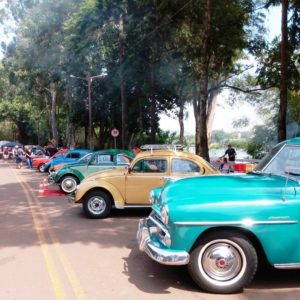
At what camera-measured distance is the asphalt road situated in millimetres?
5180

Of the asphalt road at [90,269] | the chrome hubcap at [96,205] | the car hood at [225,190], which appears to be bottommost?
the asphalt road at [90,269]

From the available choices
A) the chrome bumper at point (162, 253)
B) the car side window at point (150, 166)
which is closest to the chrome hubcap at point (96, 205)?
the car side window at point (150, 166)

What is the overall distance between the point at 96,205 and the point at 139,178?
4.07ft

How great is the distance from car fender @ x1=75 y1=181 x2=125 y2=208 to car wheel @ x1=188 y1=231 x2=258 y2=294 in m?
5.05

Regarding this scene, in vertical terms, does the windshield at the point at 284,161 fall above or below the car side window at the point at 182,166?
above

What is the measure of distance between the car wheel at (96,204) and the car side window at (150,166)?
98 cm

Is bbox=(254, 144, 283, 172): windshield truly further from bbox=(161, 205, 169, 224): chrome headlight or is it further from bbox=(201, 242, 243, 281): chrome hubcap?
bbox=(161, 205, 169, 224): chrome headlight

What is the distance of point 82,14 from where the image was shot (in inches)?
1116

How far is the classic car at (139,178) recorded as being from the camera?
10000 mm

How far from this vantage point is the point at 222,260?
16.9 ft

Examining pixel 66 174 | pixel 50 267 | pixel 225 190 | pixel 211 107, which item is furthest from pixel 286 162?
pixel 211 107

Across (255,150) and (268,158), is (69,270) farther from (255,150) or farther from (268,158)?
(255,150)

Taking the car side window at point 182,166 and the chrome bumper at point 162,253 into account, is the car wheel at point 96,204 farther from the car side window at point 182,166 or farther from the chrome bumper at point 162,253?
the chrome bumper at point 162,253

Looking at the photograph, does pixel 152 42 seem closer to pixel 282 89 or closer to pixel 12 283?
pixel 282 89
